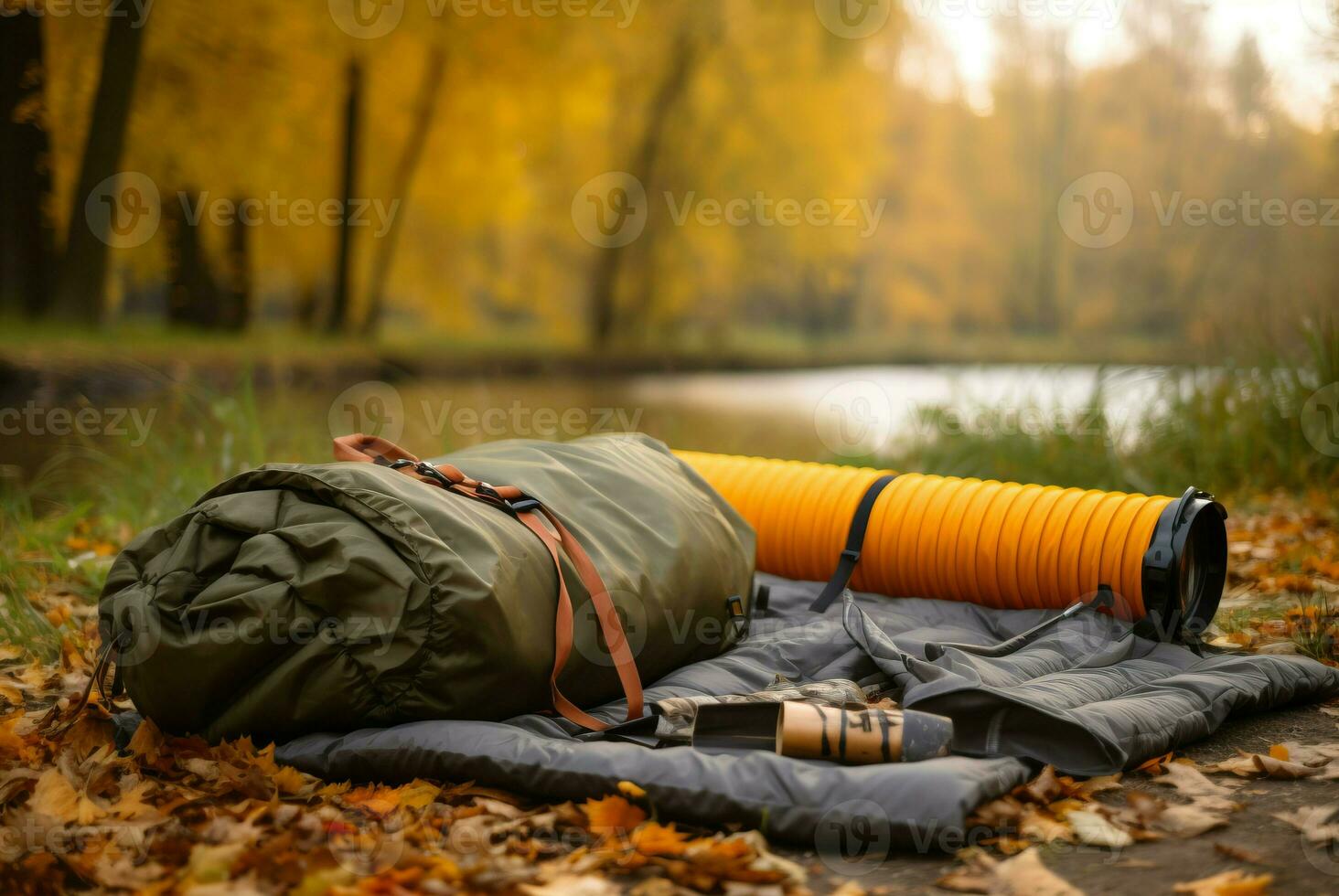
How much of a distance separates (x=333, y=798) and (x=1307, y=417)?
5.50 metres

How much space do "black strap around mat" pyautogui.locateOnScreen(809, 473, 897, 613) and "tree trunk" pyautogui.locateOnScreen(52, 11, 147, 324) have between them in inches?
414

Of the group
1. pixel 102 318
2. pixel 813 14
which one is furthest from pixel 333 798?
pixel 813 14

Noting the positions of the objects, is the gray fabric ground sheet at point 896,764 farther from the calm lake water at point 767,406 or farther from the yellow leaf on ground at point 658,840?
the calm lake water at point 767,406

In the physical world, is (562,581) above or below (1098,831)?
above

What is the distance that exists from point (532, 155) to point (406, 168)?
2.48m

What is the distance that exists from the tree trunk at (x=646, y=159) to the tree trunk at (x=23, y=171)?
754cm

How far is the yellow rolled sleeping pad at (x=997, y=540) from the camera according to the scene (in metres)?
3.30

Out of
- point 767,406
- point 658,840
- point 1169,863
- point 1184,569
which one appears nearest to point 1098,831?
point 1169,863

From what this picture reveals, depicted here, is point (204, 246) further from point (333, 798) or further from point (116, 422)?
point (333, 798)

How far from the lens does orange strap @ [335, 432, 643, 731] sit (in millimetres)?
2623

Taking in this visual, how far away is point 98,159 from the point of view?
11648mm

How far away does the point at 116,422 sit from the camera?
7621 mm

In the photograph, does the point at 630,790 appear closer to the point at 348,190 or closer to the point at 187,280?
the point at 348,190

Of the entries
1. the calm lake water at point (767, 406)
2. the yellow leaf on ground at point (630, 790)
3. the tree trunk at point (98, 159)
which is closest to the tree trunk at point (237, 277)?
the tree trunk at point (98, 159)
